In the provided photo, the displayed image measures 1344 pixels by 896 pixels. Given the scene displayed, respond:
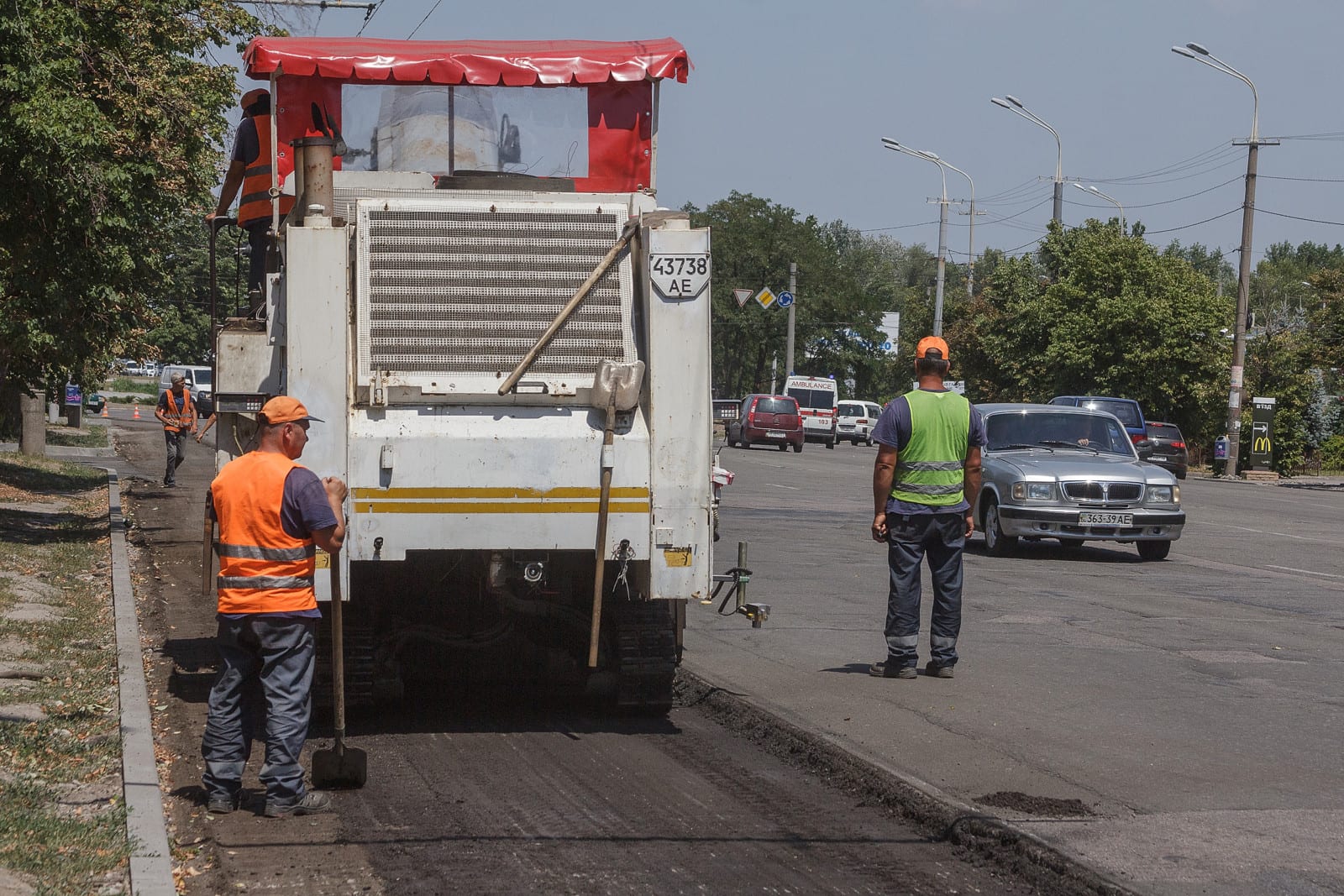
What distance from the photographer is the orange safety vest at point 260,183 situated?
27.4 feet

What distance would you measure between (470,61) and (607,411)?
8.14 ft

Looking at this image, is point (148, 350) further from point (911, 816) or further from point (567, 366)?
point (911, 816)

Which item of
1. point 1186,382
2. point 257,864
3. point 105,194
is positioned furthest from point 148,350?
point 1186,382

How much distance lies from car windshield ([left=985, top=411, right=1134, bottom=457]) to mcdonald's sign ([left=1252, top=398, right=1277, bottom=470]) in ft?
88.8

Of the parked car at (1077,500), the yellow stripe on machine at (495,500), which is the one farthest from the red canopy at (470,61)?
the parked car at (1077,500)

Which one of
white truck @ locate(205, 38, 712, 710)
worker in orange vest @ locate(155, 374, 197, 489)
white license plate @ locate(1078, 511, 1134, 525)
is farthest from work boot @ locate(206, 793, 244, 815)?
worker in orange vest @ locate(155, 374, 197, 489)

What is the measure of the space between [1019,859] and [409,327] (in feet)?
12.1

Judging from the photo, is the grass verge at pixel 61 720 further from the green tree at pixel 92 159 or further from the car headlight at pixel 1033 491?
the car headlight at pixel 1033 491

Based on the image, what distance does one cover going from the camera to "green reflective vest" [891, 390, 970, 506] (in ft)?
29.0

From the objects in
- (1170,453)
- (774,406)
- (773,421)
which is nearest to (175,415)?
(1170,453)

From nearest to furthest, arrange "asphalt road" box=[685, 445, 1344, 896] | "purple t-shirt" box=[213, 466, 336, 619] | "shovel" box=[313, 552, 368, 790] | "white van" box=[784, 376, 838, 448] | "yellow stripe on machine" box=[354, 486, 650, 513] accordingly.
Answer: "asphalt road" box=[685, 445, 1344, 896]
"purple t-shirt" box=[213, 466, 336, 619]
"shovel" box=[313, 552, 368, 790]
"yellow stripe on machine" box=[354, 486, 650, 513]
"white van" box=[784, 376, 838, 448]

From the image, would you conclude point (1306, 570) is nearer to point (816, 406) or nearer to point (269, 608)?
point (269, 608)

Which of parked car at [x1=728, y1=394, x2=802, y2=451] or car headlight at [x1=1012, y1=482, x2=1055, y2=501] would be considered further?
parked car at [x1=728, y1=394, x2=802, y2=451]

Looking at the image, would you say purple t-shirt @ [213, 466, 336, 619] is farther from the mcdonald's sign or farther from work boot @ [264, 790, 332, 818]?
the mcdonald's sign
